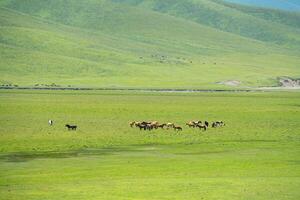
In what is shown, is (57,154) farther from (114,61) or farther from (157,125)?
(114,61)

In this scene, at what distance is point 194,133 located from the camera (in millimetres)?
46344

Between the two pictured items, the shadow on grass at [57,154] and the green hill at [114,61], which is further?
the green hill at [114,61]

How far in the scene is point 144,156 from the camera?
1403 inches

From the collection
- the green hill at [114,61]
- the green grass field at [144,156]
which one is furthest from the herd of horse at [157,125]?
the green hill at [114,61]

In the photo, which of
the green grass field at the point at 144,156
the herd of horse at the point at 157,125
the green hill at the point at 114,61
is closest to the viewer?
the green grass field at the point at 144,156

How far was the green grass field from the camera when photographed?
26.0m

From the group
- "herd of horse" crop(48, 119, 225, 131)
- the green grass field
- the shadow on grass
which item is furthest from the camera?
"herd of horse" crop(48, 119, 225, 131)

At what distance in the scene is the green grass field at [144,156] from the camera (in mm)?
25984

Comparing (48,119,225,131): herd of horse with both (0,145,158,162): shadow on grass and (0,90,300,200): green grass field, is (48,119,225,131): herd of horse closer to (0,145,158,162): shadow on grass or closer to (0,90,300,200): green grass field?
(0,90,300,200): green grass field

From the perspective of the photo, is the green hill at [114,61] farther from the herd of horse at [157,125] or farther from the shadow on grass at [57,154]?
the shadow on grass at [57,154]

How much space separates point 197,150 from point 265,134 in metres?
9.40

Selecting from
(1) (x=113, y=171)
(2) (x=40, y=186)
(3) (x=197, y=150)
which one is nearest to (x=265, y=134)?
(3) (x=197, y=150)

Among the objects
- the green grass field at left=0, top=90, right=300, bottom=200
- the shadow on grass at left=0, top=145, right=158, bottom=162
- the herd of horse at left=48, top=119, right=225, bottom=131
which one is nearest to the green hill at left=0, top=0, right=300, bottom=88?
the green grass field at left=0, top=90, right=300, bottom=200

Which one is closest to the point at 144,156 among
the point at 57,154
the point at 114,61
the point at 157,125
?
the point at 57,154
